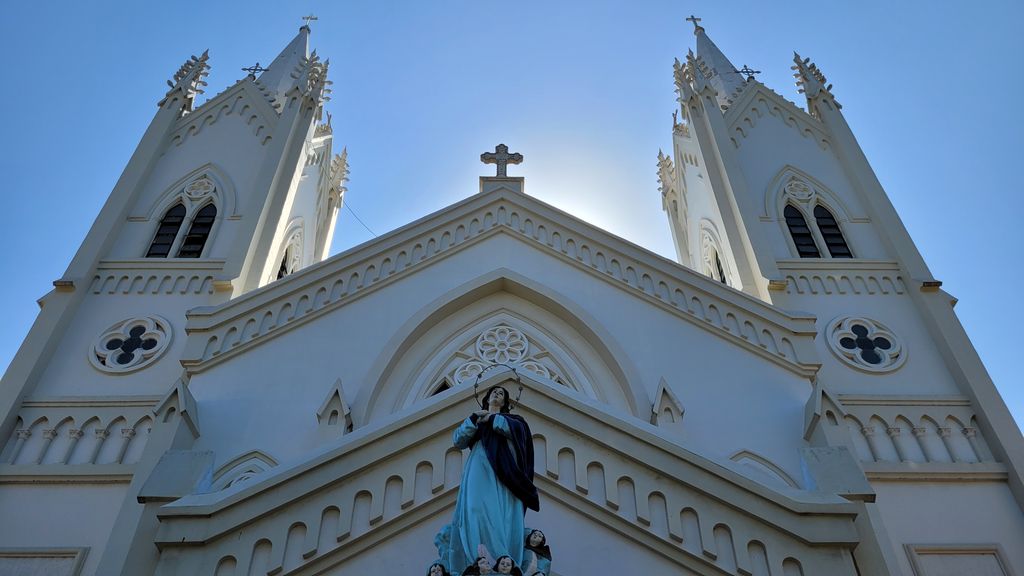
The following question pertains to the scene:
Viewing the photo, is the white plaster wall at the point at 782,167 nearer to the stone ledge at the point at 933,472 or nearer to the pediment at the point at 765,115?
the pediment at the point at 765,115

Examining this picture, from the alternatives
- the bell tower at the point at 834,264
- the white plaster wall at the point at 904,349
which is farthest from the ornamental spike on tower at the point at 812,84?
the white plaster wall at the point at 904,349

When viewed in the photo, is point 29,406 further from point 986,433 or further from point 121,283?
point 986,433

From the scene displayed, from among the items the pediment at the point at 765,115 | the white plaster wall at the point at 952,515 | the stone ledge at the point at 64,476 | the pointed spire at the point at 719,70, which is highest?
the pointed spire at the point at 719,70

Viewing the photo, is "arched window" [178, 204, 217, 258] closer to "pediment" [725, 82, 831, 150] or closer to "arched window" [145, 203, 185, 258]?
"arched window" [145, 203, 185, 258]

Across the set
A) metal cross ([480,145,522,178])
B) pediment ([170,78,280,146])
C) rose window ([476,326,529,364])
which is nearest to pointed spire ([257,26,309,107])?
pediment ([170,78,280,146])

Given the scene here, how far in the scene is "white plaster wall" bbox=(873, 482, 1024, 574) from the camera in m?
10.7

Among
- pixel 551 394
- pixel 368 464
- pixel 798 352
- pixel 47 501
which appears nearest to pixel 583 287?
pixel 798 352

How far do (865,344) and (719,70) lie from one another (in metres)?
11.7

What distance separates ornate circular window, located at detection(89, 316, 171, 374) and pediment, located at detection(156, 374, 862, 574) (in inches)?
300

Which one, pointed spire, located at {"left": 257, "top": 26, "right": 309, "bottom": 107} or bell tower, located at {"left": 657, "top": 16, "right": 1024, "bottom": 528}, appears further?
pointed spire, located at {"left": 257, "top": 26, "right": 309, "bottom": 107}

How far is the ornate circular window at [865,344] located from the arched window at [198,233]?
12433mm

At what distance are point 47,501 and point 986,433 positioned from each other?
1414cm

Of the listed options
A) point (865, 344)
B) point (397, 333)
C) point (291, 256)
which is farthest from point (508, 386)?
point (291, 256)

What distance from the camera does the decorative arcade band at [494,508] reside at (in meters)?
5.14
